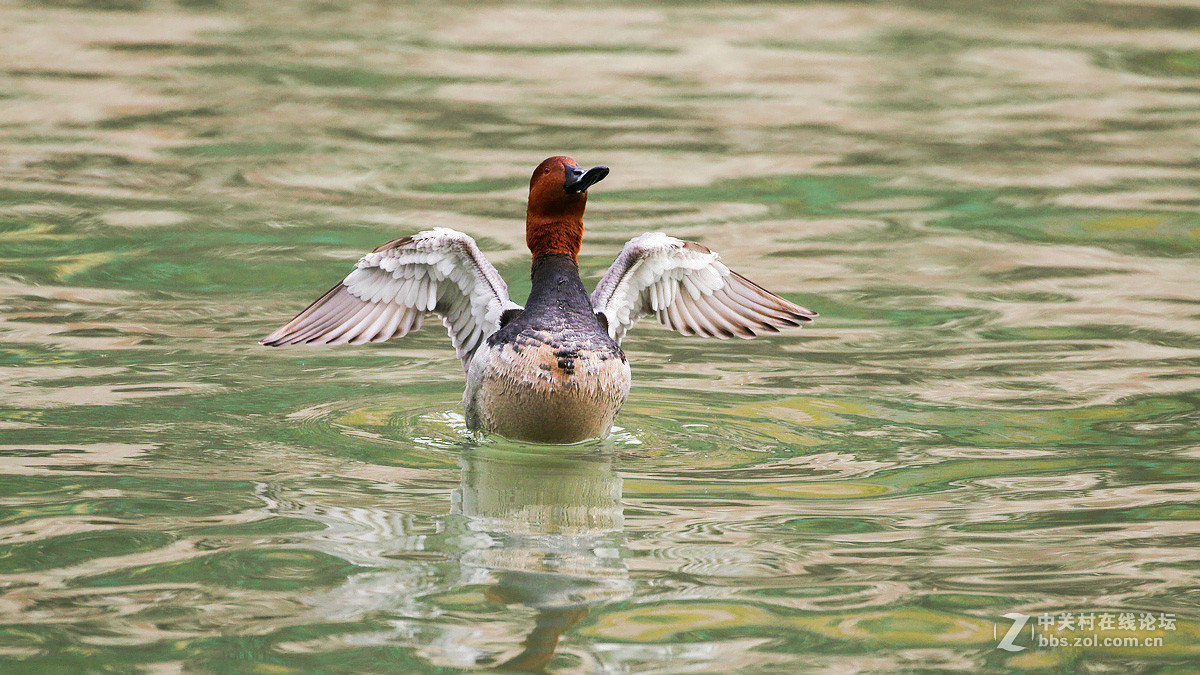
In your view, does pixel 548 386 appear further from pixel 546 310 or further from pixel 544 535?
pixel 544 535

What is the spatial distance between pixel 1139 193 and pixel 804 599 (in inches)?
306

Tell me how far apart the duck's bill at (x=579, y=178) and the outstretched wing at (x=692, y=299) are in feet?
1.70

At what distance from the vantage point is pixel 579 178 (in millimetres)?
7234

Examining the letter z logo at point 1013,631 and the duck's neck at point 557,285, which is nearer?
the letter z logo at point 1013,631

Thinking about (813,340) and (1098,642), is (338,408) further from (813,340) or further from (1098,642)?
(1098,642)

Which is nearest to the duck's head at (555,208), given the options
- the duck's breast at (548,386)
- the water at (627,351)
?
the duck's breast at (548,386)

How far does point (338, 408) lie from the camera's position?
7.59 meters

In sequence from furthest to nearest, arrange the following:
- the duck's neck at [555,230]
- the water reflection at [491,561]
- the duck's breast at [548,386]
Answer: the duck's neck at [555,230]
the duck's breast at [548,386]
the water reflection at [491,561]

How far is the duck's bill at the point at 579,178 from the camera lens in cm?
714

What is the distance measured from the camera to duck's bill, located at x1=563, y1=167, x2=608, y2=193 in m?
7.14

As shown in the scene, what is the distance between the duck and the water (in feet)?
0.92

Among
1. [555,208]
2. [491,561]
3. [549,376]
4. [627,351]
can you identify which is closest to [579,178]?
[555,208]

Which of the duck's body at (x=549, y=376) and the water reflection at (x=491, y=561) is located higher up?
the duck's body at (x=549, y=376)

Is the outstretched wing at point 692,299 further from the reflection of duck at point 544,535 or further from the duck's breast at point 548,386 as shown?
the reflection of duck at point 544,535
